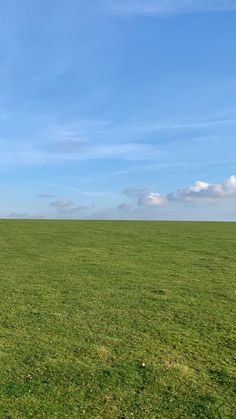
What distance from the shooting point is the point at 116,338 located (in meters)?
5.72

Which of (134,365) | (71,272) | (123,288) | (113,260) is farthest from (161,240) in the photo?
(134,365)

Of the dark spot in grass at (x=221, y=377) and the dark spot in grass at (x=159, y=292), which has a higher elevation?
the dark spot in grass at (x=159, y=292)

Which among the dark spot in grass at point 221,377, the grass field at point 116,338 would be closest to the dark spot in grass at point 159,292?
the grass field at point 116,338

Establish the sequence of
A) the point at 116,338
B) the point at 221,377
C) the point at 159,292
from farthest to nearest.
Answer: the point at 159,292, the point at 116,338, the point at 221,377

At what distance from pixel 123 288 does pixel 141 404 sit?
4.19 metres

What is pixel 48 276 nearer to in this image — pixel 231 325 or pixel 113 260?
pixel 113 260

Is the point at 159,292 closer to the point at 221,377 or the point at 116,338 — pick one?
the point at 116,338

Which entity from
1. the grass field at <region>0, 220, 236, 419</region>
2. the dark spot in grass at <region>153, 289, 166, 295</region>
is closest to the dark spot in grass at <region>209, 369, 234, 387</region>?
the grass field at <region>0, 220, 236, 419</region>

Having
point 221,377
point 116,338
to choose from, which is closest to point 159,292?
point 116,338

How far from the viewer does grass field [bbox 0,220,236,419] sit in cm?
417

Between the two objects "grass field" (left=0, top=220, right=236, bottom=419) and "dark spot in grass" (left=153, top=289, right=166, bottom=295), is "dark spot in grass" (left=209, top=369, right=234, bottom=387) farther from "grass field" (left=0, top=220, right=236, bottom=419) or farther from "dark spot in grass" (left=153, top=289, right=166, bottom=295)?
"dark spot in grass" (left=153, top=289, right=166, bottom=295)

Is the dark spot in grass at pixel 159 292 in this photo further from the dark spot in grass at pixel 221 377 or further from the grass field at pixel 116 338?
the dark spot in grass at pixel 221 377

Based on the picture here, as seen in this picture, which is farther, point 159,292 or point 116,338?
point 159,292

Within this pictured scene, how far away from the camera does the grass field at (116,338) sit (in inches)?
164
